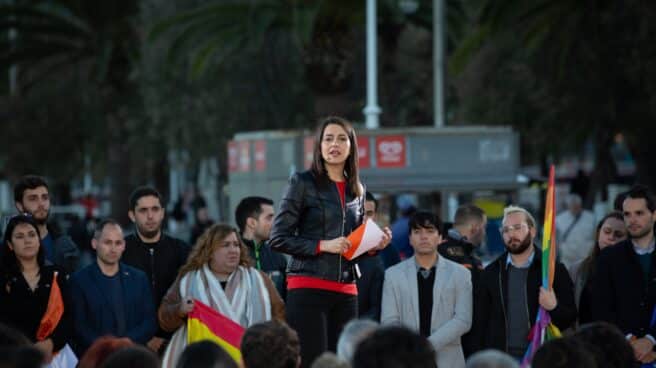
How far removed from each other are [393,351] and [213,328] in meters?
4.09

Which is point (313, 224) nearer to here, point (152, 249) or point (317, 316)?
point (317, 316)

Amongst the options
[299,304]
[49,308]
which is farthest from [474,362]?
[49,308]

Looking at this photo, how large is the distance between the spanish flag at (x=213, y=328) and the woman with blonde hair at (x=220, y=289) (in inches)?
1.6

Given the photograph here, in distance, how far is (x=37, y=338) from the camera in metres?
9.94

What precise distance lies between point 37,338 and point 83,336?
0.45m

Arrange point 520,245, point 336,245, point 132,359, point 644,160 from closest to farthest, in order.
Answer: point 132,359
point 336,245
point 520,245
point 644,160

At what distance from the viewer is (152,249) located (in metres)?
11.0

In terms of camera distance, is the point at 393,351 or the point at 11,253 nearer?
the point at 393,351

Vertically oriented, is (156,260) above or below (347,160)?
below

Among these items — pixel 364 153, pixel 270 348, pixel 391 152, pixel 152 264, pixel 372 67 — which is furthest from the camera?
pixel 372 67

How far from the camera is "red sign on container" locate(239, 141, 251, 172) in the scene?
77.3 feet

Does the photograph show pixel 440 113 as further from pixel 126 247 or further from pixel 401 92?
pixel 126 247

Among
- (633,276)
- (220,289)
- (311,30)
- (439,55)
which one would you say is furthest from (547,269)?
(439,55)

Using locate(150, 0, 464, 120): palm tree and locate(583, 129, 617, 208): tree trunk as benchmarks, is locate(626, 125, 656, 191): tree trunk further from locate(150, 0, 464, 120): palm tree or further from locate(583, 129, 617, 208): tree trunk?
locate(150, 0, 464, 120): palm tree
